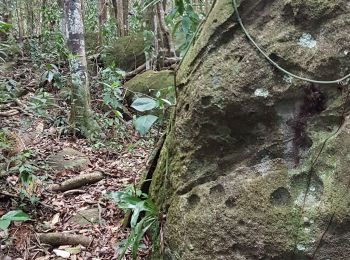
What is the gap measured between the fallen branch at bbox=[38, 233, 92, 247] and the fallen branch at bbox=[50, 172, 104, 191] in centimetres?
104

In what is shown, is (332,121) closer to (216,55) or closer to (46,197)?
(216,55)

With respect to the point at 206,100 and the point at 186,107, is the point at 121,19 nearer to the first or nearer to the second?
the point at 186,107

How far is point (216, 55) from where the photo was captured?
2.74 m

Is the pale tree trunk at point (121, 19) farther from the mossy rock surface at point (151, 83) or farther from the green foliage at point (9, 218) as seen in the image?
the green foliage at point (9, 218)

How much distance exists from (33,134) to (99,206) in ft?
8.58

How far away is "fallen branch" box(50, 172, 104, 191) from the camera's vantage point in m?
4.62

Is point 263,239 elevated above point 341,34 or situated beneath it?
situated beneath

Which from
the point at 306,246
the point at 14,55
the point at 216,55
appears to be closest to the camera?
the point at 306,246

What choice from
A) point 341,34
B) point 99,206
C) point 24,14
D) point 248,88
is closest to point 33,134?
point 99,206

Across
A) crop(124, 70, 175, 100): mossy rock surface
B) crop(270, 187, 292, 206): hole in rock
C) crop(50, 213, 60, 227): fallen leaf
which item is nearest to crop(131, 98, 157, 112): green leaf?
crop(270, 187, 292, 206): hole in rock

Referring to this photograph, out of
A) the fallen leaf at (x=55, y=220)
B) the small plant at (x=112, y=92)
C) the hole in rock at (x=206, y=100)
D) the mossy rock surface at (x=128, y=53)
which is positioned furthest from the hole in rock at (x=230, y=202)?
the mossy rock surface at (x=128, y=53)

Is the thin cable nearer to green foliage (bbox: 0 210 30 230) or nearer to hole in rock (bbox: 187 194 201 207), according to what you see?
hole in rock (bbox: 187 194 201 207)

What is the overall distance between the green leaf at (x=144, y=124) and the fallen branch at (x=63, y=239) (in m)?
1.37

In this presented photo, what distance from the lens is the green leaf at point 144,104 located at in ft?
9.05
